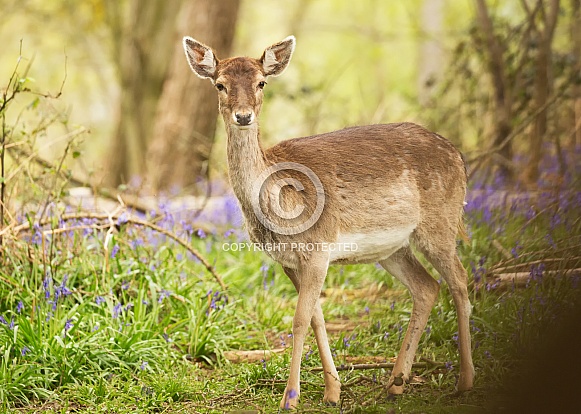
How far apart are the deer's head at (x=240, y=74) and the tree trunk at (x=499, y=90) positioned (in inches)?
189

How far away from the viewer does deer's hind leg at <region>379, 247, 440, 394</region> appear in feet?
15.5

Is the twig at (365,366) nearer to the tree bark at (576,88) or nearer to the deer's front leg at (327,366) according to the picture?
the deer's front leg at (327,366)

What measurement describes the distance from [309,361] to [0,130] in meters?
3.01

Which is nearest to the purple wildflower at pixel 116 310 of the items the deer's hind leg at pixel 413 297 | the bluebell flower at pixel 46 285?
the bluebell flower at pixel 46 285

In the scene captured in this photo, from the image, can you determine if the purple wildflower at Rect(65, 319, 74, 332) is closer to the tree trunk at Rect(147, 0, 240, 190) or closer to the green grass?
the green grass

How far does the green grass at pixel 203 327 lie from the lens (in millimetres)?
4508

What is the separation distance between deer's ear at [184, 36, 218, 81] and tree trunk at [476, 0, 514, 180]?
5008 mm

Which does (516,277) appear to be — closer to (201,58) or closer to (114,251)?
(201,58)

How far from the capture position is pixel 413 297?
4992 mm

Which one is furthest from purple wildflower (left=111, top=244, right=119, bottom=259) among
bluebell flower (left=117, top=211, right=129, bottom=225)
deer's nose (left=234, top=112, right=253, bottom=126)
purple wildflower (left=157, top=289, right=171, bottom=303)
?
deer's nose (left=234, top=112, right=253, bottom=126)

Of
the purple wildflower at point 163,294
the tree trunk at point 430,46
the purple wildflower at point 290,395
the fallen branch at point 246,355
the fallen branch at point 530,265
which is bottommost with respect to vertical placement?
the fallen branch at point 246,355

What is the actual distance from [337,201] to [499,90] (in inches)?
227

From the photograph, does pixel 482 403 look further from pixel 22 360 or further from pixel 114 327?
pixel 22 360

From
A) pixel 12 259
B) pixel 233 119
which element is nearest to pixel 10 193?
pixel 12 259
